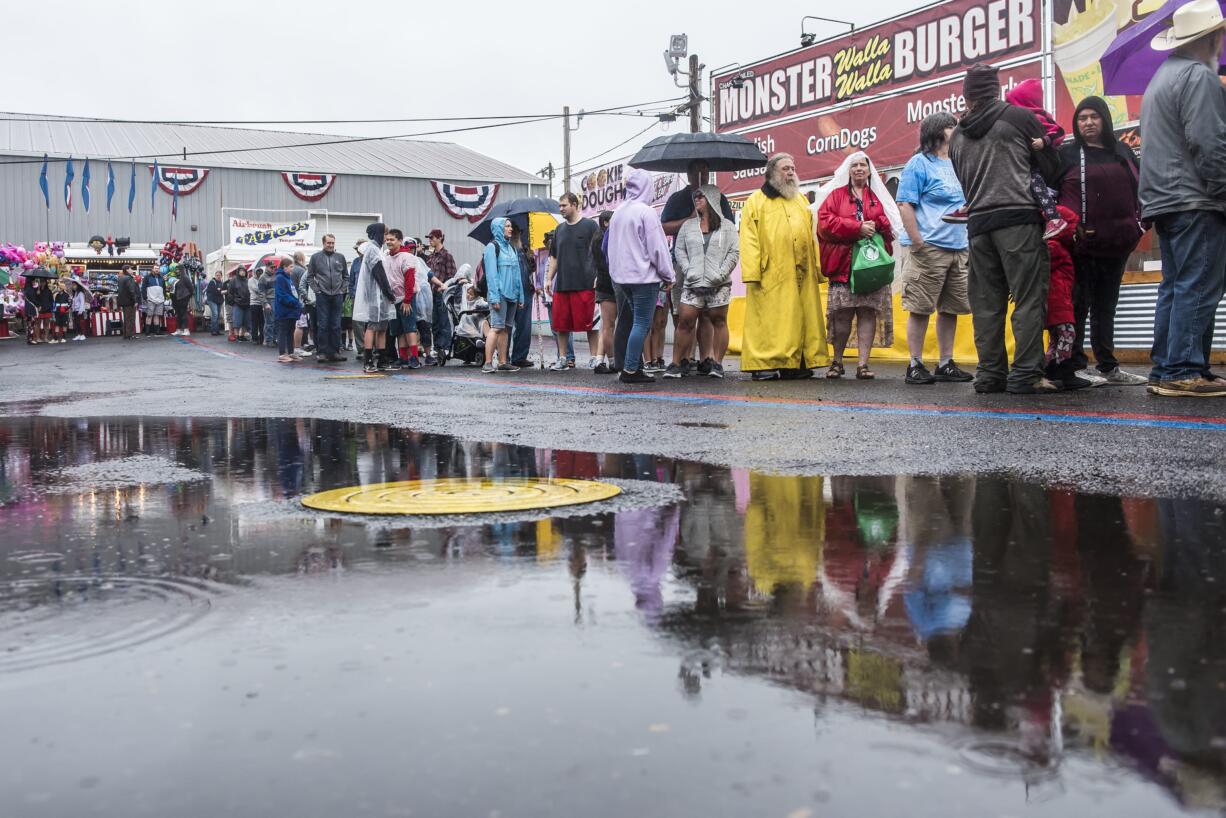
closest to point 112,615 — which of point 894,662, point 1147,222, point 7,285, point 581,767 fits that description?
point 581,767

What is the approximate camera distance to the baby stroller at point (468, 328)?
16.0m

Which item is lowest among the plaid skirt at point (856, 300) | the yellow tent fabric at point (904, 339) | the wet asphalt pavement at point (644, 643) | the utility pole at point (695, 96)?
the wet asphalt pavement at point (644, 643)

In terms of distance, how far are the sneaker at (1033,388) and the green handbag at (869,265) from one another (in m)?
2.10

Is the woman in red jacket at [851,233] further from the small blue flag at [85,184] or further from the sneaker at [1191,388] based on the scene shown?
the small blue flag at [85,184]

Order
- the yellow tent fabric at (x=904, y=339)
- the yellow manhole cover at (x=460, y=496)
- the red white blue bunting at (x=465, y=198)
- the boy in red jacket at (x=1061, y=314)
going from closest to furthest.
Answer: the yellow manhole cover at (x=460, y=496), the boy in red jacket at (x=1061, y=314), the yellow tent fabric at (x=904, y=339), the red white blue bunting at (x=465, y=198)

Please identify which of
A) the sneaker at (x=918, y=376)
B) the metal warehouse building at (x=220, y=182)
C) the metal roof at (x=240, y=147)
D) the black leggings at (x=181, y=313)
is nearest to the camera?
the sneaker at (x=918, y=376)

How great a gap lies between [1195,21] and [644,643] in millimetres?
6031

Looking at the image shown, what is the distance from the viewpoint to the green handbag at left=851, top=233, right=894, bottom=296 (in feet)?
32.7

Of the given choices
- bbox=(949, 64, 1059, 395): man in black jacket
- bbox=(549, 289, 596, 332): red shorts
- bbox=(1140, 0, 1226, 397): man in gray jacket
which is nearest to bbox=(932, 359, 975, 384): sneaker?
bbox=(949, 64, 1059, 395): man in black jacket

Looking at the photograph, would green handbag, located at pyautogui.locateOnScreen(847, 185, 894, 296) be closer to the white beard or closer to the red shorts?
the white beard

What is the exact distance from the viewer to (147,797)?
1598 mm

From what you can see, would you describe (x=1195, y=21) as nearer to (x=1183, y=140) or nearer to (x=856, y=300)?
(x=1183, y=140)

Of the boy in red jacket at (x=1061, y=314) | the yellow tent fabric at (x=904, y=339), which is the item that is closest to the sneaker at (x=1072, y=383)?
the boy in red jacket at (x=1061, y=314)

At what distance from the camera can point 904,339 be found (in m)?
14.4
